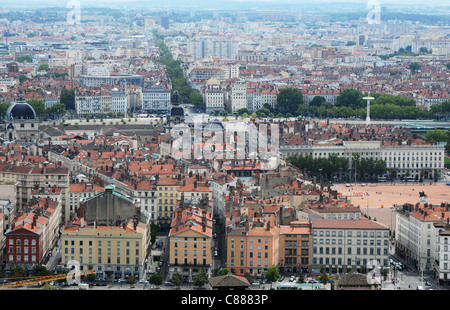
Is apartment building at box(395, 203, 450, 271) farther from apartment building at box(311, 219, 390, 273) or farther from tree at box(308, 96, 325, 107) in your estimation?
tree at box(308, 96, 325, 107)

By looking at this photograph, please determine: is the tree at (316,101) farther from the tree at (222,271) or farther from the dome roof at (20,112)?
the tree at (222,271)

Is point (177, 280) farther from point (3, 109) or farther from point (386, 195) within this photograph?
point (3, 109)

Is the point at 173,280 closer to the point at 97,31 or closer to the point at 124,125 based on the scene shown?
the point at 124,125

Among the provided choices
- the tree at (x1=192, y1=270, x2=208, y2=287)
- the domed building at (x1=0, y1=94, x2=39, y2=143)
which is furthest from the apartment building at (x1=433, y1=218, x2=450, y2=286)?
the domed building at (x1=0, y1=94, x2=39, y2=143)

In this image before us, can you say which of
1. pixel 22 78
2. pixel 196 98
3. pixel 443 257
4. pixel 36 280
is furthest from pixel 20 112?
pixel 22 78

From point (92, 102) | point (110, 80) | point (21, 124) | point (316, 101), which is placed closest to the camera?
point (21, 124)

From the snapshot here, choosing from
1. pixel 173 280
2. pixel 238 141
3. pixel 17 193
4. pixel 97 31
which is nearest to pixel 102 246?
pixel 173 280
